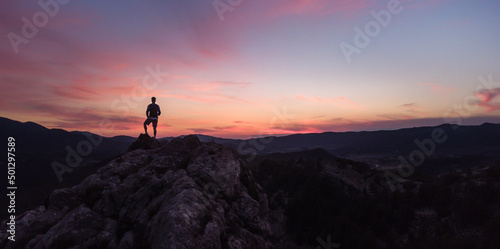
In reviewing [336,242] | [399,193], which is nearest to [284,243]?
→ [336,242]

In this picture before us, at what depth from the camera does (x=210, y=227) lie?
716 cm

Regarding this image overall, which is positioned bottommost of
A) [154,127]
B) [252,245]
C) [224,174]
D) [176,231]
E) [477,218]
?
[477,218]

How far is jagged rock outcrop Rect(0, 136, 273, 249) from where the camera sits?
22.6ft

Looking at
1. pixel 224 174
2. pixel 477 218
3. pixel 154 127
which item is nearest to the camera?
pixel 224 174

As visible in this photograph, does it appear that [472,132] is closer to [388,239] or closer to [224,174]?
[388,239]

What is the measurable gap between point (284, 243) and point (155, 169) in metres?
18.1

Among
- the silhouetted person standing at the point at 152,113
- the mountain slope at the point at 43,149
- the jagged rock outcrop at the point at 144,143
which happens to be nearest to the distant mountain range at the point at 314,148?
the mountain slope at the point at 43,149

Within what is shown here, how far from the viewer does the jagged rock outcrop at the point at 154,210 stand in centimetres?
688

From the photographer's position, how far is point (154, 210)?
26.5ft

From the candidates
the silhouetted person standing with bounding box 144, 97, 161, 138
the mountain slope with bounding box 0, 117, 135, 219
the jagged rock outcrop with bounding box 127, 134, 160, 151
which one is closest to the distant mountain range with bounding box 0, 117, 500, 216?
the mountain slope with bounding box 0, 117, 135, 219

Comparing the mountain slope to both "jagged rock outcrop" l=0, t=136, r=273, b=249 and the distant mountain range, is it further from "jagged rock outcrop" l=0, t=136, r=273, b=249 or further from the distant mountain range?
"jagged rock outcrop" l=0, t=136, r=273, b=249

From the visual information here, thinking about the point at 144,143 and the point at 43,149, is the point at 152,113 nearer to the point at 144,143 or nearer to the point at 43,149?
the point at 144,143

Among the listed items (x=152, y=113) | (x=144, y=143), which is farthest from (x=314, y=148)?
(x=144, y=143)

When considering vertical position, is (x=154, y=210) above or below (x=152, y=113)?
below
